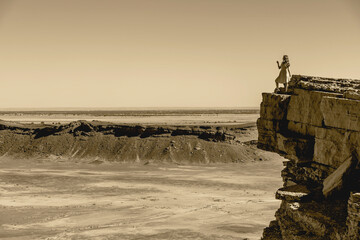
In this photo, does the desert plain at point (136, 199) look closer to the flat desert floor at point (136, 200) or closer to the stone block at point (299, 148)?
the flat desert floor at point (136, 200)

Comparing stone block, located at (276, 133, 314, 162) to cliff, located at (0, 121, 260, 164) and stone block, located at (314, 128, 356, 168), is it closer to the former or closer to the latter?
stone block, located at (314, 128, 356, 168)

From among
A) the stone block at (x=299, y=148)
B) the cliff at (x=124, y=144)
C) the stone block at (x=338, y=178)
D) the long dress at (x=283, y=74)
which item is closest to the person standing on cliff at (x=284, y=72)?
the long dress at (x=283, y=74)

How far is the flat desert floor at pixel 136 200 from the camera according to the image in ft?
72.6

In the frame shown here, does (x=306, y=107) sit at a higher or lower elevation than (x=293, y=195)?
higher

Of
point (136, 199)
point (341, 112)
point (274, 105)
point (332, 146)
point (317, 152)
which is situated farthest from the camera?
point (136, 199)

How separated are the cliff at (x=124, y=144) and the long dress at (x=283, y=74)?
33940mm

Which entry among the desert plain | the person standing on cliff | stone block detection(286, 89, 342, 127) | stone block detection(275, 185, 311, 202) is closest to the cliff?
the desert plain

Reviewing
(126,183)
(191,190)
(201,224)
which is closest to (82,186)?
(126,183)

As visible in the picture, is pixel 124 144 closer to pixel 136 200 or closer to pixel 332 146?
pixel 136 200

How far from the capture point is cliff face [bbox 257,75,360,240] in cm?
859

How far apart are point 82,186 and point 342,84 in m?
28.8

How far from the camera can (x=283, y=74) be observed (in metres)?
14.7

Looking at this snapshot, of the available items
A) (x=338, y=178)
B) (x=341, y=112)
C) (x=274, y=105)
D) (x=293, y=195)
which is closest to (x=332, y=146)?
(x=341, y=112)

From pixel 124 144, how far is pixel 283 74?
39.3 m
